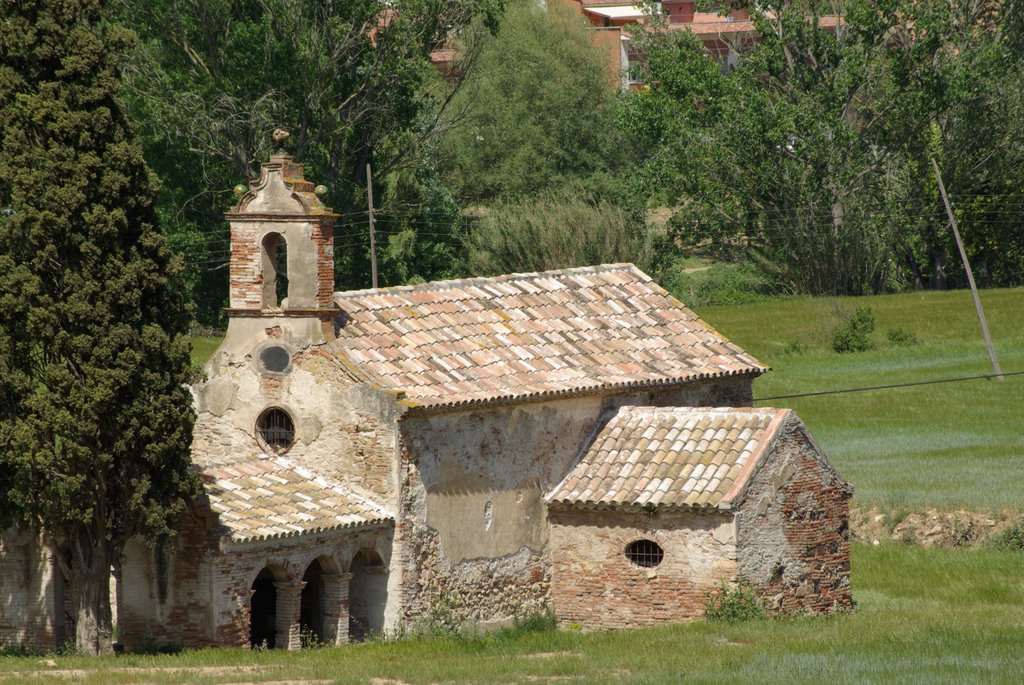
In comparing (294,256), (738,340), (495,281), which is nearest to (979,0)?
(738,340)

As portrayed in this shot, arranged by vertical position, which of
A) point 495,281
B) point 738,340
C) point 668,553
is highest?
point 495,281

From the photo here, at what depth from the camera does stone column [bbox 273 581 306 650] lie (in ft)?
79.3

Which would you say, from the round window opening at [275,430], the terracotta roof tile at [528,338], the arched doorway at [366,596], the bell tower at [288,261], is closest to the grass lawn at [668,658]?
the arched doorway at [366,596]

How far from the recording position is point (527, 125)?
2768 inches

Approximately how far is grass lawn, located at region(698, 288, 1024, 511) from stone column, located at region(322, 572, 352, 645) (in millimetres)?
12806

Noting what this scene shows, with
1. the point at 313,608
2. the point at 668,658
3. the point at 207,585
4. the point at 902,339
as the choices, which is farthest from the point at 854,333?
the point at 207,585

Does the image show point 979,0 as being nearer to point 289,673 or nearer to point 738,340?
point 738,340

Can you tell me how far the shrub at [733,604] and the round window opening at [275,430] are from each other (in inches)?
255

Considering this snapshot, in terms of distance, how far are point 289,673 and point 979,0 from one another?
51931 millimetres

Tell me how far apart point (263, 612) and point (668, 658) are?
6468 millimetres

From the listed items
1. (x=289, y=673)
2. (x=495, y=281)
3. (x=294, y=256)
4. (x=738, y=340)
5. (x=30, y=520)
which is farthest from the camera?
(x=738, y=340)

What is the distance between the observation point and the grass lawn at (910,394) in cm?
3541

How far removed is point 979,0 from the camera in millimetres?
66438

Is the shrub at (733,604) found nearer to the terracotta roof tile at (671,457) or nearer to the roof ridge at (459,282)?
the terracotta roof tile at (671,457)
